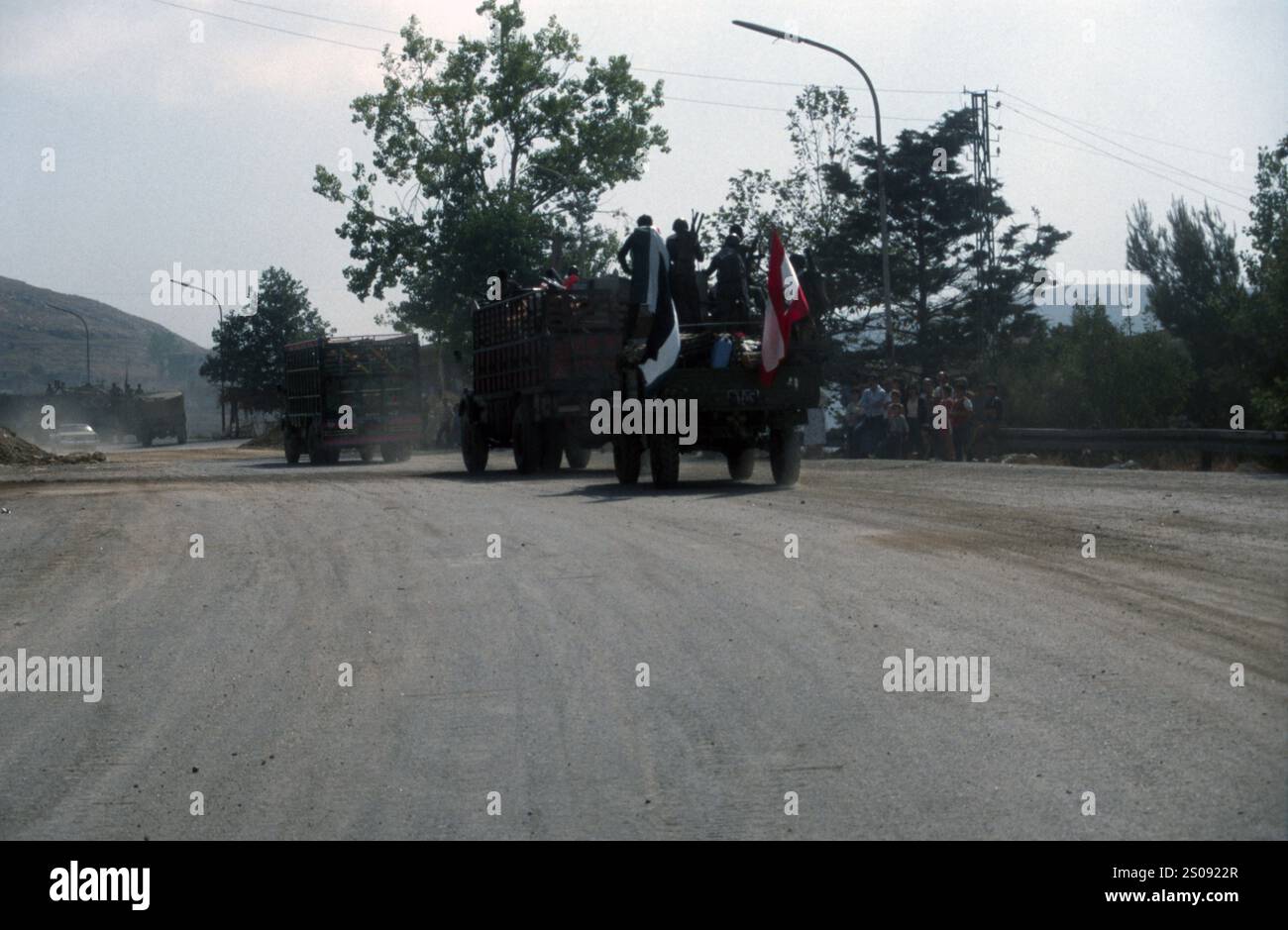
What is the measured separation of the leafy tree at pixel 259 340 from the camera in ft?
331

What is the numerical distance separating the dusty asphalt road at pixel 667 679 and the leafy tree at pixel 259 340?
88145 mm

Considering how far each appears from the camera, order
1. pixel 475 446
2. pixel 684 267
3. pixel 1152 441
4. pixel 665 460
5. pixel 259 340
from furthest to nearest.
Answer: pixel 259 340
pixel 475 446
pixel 1152 441
pixel 684 267
pixel 665 460

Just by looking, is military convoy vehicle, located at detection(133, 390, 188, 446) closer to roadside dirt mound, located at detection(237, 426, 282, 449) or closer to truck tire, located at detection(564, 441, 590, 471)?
roadside dirt mound, located at detection(237, 426, 282, 449)

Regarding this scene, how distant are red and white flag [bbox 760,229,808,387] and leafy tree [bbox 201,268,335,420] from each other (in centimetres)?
8218

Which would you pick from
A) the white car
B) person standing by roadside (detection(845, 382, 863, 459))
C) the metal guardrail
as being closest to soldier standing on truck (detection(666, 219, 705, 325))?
the metal guardrail

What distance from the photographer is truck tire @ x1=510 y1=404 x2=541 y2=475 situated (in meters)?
25.3

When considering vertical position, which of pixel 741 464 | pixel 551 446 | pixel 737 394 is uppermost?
pixel 737 394

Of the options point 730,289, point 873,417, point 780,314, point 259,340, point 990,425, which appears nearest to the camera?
point 780,314

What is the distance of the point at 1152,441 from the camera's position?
24.3 meters

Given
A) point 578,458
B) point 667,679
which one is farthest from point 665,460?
point 667,679

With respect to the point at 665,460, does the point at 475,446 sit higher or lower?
higher

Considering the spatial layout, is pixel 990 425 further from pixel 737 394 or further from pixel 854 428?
pixel 737 394

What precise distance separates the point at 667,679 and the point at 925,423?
21.5 meters
